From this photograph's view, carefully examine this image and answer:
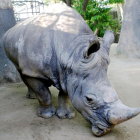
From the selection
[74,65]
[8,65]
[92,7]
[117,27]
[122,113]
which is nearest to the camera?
[122,113]

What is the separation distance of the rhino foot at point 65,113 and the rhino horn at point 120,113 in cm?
104

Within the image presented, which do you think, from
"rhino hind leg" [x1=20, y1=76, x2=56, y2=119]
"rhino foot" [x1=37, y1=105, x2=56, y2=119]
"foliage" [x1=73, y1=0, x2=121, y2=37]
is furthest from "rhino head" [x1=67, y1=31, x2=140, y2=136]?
"foliage" [x1=73, y1=0, x2=121, y2=37]

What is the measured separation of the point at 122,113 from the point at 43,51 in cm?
131

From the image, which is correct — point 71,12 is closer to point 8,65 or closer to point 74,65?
point 74,65

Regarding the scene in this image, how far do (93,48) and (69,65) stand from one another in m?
0.39

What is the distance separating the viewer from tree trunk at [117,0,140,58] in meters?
7.39

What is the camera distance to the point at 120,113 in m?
2.37

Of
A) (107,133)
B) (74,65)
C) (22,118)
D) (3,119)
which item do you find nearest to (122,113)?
A: (107,133)

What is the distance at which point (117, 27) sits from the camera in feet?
63.1

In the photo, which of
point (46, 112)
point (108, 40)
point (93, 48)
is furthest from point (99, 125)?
point (108, 40)

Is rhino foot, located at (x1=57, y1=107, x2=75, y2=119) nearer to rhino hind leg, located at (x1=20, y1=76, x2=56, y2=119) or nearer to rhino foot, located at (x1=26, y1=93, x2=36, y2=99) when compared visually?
rhino hind leg, located at (x1=20, y1=76, x2=56, y2=119)

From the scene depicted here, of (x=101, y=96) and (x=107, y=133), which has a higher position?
(x=101, y=96)

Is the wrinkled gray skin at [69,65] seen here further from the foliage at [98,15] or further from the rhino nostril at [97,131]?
the foliage at [98,15]

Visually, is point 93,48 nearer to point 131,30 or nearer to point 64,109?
point 64,109
